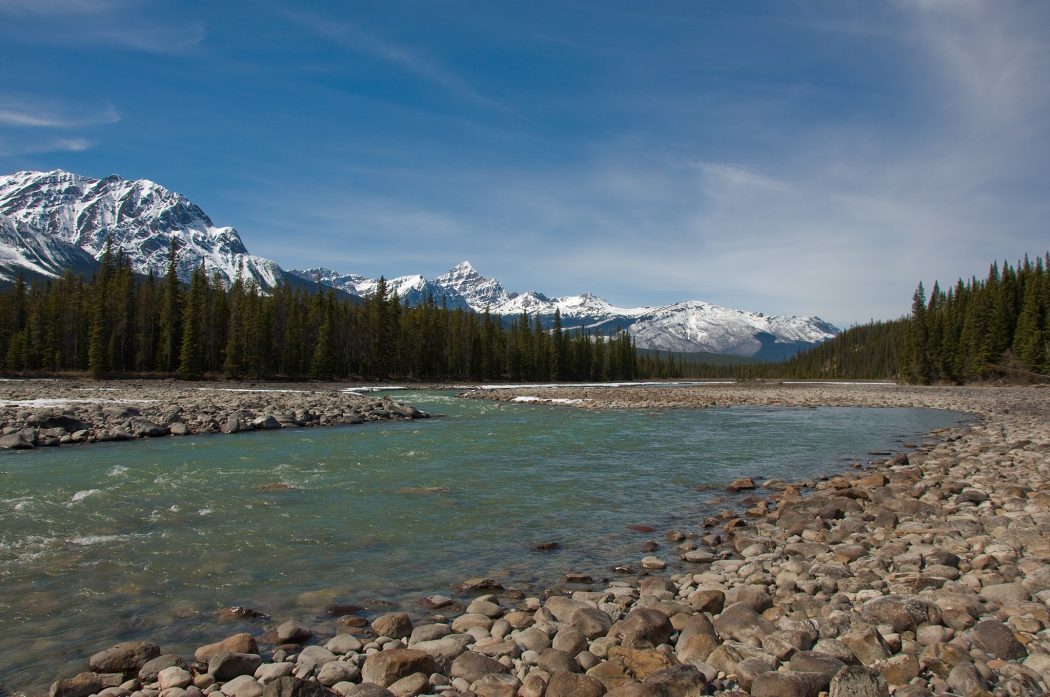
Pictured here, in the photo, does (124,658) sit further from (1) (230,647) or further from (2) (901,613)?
(2) (901,613)

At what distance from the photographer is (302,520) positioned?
36.0ft

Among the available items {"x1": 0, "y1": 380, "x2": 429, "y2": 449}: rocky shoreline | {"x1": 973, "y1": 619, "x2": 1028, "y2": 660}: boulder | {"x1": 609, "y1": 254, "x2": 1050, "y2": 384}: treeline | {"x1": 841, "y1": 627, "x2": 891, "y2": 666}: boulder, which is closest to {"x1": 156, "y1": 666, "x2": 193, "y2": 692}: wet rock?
{"x1": 841, "y1": 627, "x2": 891, "y2": 666}: boulder

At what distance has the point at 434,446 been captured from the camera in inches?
838

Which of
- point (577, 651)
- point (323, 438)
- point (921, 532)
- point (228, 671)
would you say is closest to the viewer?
point (228, 671)

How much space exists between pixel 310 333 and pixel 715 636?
84.5 meters

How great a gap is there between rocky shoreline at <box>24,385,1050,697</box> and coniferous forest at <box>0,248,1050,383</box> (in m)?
70.6

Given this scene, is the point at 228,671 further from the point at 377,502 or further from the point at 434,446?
the point at 434,446

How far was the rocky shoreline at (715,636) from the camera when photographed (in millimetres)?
4965

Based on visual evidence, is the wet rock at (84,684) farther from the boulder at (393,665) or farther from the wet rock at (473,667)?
the wet rock at (473,667)

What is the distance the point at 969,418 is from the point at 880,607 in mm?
35801

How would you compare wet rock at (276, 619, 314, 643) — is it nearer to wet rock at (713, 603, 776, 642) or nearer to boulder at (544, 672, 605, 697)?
boulder at (544, 672, 605, 697)

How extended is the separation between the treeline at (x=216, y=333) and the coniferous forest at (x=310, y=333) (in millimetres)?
183

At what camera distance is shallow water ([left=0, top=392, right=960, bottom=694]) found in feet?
23.2

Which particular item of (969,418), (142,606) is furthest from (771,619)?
(969,418)
